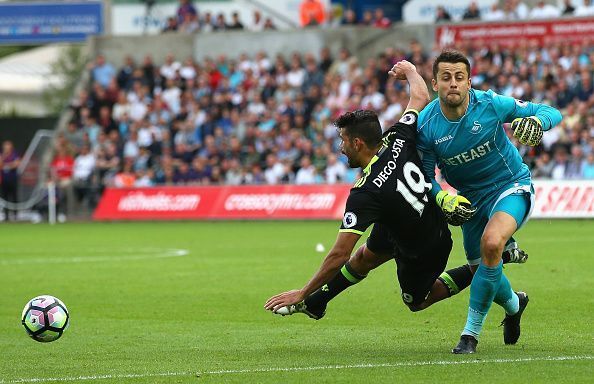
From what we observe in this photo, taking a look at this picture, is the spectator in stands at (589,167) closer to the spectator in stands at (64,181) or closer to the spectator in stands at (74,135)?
the spectator in stands at (64,181)

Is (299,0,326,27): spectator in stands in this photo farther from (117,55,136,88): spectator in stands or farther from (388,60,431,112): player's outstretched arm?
(388,60,431,112): player's outstretched arm

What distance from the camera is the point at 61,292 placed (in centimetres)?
1510

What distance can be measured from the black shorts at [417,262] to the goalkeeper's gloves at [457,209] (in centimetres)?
54

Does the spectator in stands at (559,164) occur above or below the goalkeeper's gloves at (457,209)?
below

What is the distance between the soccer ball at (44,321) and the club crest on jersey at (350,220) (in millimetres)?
2641

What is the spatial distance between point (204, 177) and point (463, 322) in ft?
74.0

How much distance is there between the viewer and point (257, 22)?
38.7 meters

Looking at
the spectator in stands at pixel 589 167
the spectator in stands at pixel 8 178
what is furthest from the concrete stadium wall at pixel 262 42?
the spectator in stands at pixel 589 167

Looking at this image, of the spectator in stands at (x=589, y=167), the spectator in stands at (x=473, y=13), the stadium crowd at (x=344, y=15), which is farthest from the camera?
the spectator in stands at (x=473, y=13)

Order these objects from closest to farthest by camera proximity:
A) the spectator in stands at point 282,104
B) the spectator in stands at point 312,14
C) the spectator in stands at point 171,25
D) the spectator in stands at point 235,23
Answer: the spectator in stands at point 282,104 < the spectator in stands at point 312,14 < the spectator in stands at point 235,23 < the spectator in stands at point 171,25

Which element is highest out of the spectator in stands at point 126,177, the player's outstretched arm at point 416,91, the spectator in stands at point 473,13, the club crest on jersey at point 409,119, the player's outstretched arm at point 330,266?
the player's outstretched arm at point 416,91

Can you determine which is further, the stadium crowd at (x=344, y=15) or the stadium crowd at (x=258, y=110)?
the stadium crowd at (x=344, y=15)

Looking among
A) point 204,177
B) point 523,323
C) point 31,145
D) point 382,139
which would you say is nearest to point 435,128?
Result: point 382,139

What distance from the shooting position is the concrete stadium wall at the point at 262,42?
36312mm
